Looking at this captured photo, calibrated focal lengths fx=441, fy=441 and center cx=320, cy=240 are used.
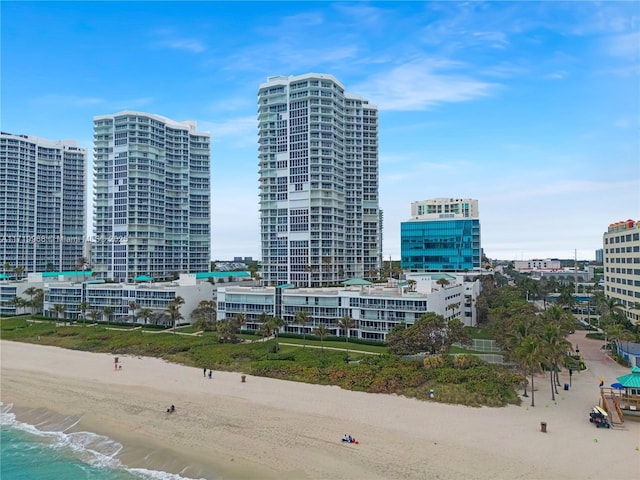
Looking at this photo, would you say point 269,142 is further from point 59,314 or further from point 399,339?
point 399,339

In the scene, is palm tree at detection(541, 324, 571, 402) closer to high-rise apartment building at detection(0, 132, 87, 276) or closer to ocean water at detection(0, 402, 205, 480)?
ocean water at detection(0, 402, 205, 480)

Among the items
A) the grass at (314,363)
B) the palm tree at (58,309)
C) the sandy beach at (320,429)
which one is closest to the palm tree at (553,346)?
the sandy beach at (320,429)

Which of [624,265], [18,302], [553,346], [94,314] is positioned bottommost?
[94,314]

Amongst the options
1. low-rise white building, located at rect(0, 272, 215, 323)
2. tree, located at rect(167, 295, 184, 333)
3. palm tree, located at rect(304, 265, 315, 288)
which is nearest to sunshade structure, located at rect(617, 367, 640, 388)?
tree, located at rect(167, 295, 184, 333)

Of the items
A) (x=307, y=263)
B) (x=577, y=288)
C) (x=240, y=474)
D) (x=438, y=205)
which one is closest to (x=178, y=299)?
(x=307, y=263)

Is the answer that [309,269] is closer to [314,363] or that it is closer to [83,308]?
[83,308]

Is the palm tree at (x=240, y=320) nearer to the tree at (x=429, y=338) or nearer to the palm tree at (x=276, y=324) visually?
the palm tree at (x=276, y=324)

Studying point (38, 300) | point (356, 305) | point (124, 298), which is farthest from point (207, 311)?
point (38, 300)
